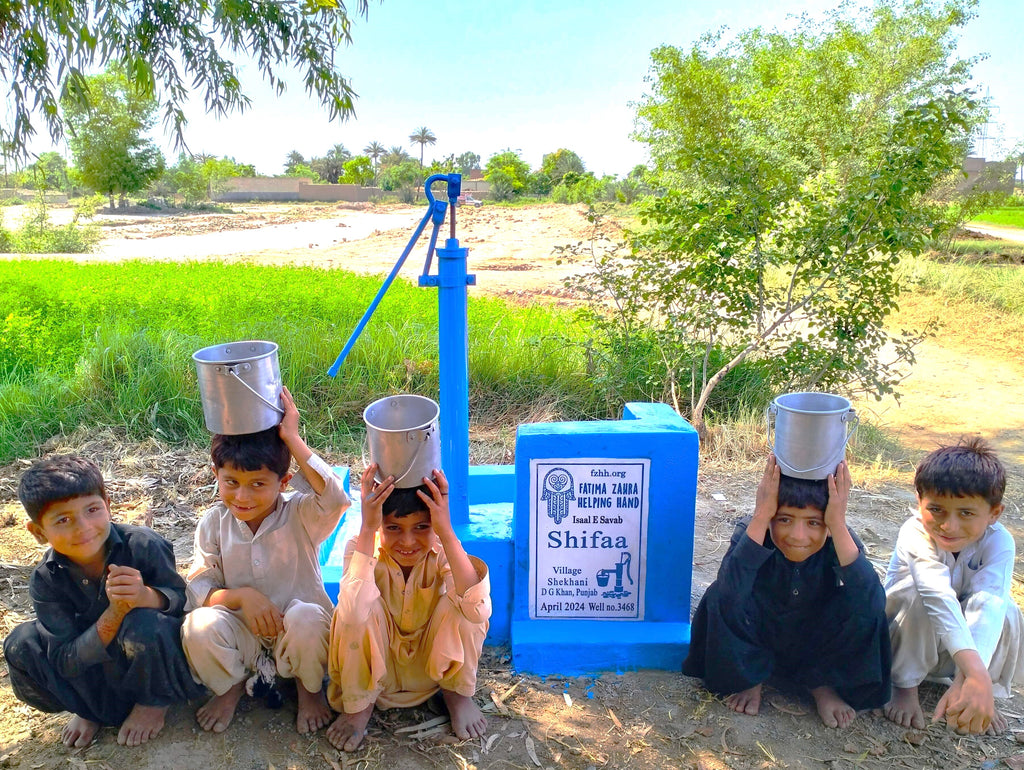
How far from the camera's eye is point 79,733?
88.0 inches

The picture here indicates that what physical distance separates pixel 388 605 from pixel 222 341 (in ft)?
13.7

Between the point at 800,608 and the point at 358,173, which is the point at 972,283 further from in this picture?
the point at 358,173

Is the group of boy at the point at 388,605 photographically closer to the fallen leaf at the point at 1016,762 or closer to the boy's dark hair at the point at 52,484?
the boy's dark hair at the point at 52,484

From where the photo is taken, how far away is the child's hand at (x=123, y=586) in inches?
81.2

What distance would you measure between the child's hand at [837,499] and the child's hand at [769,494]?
143 mm

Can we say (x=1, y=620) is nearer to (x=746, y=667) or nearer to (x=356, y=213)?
(x=746, y=667)

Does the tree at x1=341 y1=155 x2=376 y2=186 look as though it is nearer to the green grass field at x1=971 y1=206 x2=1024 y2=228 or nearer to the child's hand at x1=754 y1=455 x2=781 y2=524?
the green grass field at x1=971 y1=206 x2=1024 y2=228

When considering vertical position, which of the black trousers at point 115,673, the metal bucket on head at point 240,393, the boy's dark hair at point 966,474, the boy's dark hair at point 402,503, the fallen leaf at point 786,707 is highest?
the metal bucket on head at point 240,393

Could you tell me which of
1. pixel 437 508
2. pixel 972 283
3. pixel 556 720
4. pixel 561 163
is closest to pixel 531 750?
pixel 556 720

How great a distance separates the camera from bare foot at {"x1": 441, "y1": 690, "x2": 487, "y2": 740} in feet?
7.59

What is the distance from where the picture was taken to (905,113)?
4.25 m

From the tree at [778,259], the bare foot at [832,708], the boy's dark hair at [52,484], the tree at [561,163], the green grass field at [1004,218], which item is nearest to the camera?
the boy's dark hair at [52,484]

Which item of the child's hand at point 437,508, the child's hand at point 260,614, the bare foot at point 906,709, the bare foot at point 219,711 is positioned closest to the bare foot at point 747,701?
the bare foot at point 906,709

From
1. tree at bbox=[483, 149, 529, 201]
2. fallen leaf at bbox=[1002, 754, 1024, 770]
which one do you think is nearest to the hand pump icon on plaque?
fallen leaf at bbox=[1002, 754, 1024, 770]
